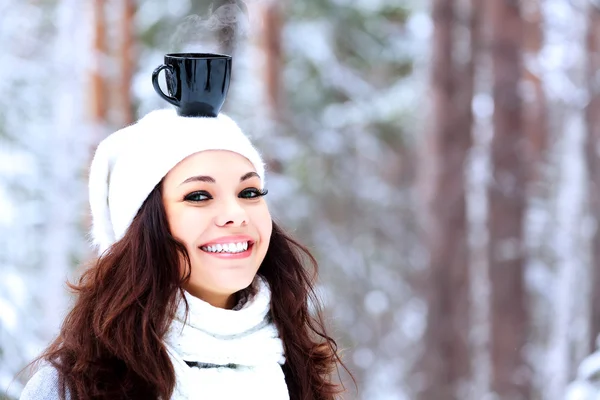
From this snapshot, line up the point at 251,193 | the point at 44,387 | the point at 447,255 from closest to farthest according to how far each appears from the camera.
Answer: the point at 44,387 → the point at 251,193 → the point at 447,255

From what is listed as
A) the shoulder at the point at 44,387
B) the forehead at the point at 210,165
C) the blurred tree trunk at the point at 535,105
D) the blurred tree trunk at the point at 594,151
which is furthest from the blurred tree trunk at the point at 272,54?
the shoulder at the point at 44,387

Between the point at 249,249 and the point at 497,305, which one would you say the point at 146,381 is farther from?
the point at 497,305

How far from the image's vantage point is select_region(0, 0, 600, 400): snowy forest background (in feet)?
23.8

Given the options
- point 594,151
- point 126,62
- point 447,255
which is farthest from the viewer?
point 447,255

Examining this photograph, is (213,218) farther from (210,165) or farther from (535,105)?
(535,105)

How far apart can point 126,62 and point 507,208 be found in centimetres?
363

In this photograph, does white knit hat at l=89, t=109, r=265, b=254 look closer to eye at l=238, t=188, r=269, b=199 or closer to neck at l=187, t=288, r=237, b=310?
eye at l=238, t=188, r=269, b=199

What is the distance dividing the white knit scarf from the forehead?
28 cm

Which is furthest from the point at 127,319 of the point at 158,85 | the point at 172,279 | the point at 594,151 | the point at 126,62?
the point at 594,151

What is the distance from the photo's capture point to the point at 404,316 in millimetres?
11727

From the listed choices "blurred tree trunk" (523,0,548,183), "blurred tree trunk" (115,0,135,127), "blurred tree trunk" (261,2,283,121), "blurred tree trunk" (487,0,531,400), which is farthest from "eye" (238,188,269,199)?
"blurred tree trunk" (523,0,548,183)

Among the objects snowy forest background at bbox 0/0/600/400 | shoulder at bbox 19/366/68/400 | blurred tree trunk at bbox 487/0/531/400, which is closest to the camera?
shoulder at bbox 19/366/68/400

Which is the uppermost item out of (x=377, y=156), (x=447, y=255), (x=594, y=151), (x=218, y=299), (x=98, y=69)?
(x=98, y=69)

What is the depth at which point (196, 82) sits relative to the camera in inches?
87.5
